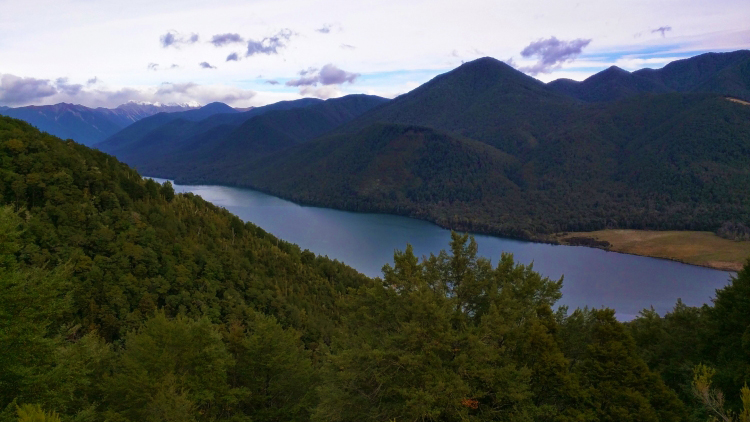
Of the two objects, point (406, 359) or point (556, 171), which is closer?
point (406, 359)

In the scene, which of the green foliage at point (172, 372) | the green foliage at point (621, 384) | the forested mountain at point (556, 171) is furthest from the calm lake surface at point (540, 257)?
the green foliage at point (172, 372)

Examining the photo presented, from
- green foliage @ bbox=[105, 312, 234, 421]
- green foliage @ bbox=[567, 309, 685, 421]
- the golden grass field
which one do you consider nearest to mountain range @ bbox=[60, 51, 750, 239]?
the golden grass field

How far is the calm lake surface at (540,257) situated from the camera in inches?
2271

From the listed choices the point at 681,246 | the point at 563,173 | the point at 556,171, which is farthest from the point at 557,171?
the point at 681,246

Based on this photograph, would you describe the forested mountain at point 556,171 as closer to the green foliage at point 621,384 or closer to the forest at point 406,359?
the forest at point 406,359

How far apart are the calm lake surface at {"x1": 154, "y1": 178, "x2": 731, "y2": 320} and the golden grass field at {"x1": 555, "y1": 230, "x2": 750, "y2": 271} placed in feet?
10.2

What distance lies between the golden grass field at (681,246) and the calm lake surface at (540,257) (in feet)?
10.2

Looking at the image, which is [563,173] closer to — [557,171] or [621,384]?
[557,171]

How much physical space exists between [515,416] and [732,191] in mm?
123696

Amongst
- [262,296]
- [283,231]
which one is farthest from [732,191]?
[262,296]

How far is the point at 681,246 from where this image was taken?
8050 cm

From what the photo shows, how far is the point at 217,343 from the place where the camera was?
42.8ft

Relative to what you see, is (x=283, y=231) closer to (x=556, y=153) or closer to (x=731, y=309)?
(x=731, y=309)

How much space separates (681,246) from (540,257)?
2712 centimetres
